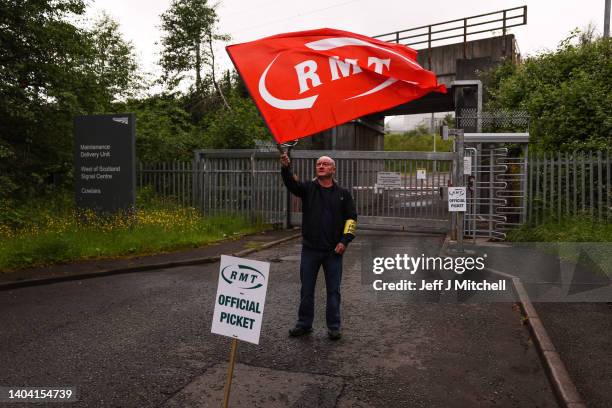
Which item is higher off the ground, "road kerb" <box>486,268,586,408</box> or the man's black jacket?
the man's black jacket

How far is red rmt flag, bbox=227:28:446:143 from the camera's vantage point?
16.6 feet

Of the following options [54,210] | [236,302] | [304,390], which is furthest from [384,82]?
[54,210]

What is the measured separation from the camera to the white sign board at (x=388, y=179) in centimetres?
1534

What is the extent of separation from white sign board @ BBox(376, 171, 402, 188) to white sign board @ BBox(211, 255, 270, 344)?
11464 millimetres

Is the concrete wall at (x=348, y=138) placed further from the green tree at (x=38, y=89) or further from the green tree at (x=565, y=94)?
the green tree at (x=38, y=89)

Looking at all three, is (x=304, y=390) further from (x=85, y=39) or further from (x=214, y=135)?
(x=214, y=135)

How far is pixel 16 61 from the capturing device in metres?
14.6

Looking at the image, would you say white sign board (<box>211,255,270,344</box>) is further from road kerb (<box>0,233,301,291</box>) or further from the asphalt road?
road kerb (<box>0,233,301,291</box>)

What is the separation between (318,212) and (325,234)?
27 centimetres

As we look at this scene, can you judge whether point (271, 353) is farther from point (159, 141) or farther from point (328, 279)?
point (159, 141)

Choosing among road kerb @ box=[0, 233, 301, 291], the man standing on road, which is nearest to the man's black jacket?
the man standing on road

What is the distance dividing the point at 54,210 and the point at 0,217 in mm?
2244

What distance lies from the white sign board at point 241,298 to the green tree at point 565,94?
13619mm

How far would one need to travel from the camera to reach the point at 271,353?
5.64m
